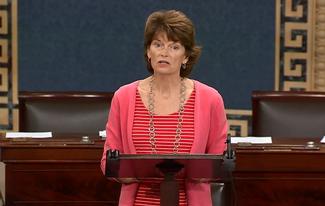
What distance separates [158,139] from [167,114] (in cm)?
9

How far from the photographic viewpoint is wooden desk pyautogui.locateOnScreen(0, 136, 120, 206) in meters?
3.08

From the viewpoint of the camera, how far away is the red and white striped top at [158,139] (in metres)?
2.03

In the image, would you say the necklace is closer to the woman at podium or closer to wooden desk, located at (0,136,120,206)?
the woman at podium

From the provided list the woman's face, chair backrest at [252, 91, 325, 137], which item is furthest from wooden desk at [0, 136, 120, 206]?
the woman's face

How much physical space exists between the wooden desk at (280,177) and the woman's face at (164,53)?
1.05 metres

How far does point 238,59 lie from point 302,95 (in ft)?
4.73

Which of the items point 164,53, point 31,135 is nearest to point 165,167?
point 164,53

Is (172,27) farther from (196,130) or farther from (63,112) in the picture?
(63,112)

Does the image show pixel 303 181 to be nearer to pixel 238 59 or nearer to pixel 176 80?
pixel 176 80

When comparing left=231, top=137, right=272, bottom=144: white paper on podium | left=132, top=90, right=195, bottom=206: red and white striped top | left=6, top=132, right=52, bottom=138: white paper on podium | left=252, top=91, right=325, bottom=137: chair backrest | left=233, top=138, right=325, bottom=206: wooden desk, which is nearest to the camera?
left=132, top=90, right=195, bottom=206: red and white striped top

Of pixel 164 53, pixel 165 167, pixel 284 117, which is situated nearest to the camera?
pixel 165 167

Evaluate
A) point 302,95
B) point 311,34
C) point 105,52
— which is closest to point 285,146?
point 302,95

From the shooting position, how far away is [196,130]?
80.7 inches

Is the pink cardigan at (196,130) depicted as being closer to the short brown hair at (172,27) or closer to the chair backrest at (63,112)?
the short brown hair at (172,27)
